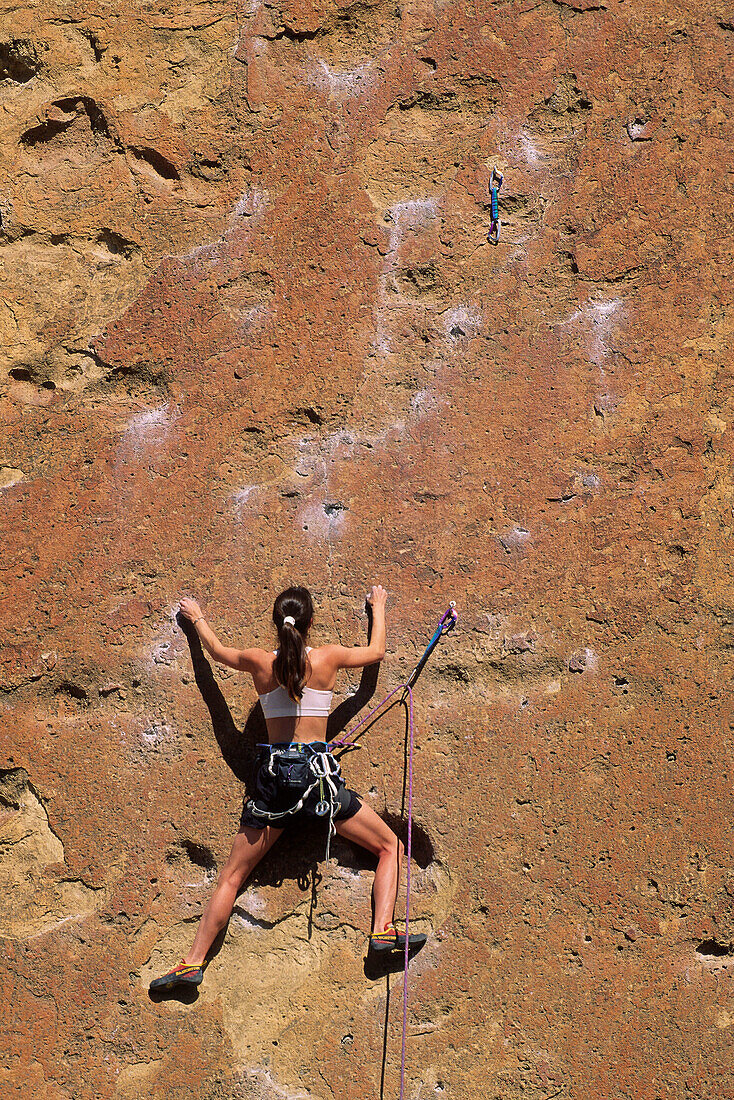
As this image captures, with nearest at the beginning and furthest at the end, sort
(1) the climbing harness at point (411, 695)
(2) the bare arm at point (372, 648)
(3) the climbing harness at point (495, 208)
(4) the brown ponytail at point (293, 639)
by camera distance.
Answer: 1. (4) the brown ponytail at point (293, 639)
2. (2) the bare arm at point (372, 648)
3. (1) the climbing harness at point (411, 695)
4. (3) the climbing harness at point (495, 208)

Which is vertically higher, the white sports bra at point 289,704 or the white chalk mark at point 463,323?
the white chalk mark at point 463,323

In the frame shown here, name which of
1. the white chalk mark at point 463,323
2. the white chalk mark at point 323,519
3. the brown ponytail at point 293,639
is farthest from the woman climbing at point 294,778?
the white chalk mark at point 463,323

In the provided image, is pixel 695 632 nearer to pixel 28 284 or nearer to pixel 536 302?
pixel 536 302

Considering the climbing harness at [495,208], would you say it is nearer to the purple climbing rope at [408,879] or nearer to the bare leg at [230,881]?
the purple climbing rope at [408,879]

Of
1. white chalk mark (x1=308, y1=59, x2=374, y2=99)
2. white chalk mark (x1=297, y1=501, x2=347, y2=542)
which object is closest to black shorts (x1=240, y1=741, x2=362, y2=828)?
white chalk mark (x1=297, y1=501, x2=347, y2=542)

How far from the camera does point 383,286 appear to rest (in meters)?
3.22

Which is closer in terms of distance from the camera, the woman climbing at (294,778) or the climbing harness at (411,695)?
the woman climbing at (294,778)

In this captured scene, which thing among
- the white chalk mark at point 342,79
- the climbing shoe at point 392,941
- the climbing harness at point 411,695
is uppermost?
the white chalk mark at point 342,79

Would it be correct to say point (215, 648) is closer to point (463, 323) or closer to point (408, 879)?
point (408, 879)

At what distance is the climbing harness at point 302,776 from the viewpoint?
2895 millimetres

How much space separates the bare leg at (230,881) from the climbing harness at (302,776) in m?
0.11

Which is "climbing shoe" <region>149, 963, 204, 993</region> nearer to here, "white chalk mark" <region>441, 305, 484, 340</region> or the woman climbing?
the woman climbing

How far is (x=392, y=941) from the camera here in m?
2.96

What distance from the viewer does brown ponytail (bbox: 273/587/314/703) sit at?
9.43 feet
